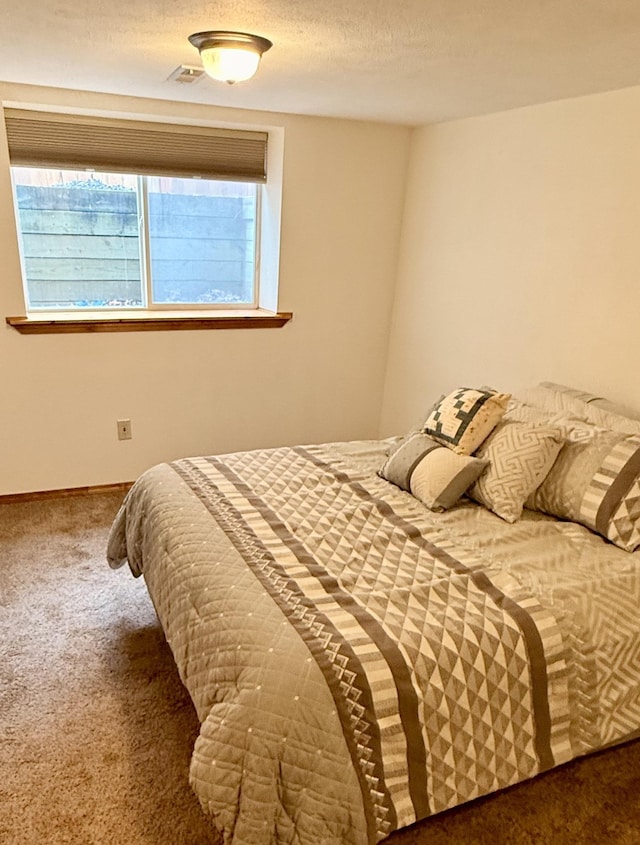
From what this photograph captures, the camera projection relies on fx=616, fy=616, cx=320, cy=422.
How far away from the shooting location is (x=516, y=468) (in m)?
2.17

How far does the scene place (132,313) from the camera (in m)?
3.45

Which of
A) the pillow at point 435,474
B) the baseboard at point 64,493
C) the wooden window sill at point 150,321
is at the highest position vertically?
the wooden window sill at point 150,321

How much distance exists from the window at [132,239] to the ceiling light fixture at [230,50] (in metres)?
1.53

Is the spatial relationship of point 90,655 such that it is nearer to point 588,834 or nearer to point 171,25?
point 588,834

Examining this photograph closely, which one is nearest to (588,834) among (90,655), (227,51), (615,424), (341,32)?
(615,424)

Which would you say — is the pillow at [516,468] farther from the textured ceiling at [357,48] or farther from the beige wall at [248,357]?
the beige wall at [248,357]

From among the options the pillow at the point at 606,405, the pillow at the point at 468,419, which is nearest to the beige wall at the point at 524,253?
the pillow at the point at 606,405

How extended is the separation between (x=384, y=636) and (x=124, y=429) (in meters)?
2.35

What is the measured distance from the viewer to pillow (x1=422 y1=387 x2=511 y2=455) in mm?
2318

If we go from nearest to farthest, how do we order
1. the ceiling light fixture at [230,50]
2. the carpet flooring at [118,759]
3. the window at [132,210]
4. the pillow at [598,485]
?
the carpet flooring at [118,759]
the ceiling light fixture at [230,50]
the pillow at [598,485]
the window at [132,210]

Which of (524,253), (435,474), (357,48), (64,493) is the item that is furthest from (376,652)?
(64,493)

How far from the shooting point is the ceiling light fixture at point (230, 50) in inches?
71.6

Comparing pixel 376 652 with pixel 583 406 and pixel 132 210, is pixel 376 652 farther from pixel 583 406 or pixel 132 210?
pixel 132 210

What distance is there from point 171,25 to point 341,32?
48 centimetres
